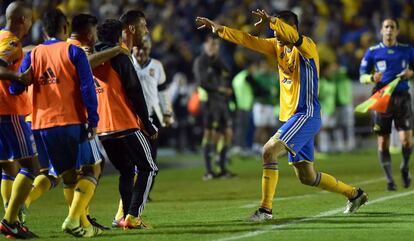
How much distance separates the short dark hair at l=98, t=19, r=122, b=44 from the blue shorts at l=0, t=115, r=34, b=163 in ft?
4.24

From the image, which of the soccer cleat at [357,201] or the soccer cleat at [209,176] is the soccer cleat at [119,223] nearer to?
the soccer cleat at [357,201]

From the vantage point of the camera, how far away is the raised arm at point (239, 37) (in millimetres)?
10516

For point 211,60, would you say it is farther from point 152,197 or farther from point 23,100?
point 23,100

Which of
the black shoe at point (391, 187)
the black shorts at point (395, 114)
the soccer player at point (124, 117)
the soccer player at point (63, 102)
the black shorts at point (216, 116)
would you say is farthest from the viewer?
Result: the black shorts at point (216, 116)

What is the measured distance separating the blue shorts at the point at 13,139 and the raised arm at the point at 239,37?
7.33ft

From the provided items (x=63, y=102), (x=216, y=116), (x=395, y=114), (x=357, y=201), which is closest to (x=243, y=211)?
(x=357, y=201)

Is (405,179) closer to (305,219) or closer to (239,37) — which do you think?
(305,219)

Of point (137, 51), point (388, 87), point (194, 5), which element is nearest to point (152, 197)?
point (137, 51)

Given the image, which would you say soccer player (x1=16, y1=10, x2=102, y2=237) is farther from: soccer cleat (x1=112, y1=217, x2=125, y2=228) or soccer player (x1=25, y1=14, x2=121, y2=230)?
soccer cleat (x1=112, y1=217, x2=125, y2=228)

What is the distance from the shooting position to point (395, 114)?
1495 cm

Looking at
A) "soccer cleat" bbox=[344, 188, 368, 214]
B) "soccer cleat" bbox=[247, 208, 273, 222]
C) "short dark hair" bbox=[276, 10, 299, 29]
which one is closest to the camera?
"short dark hair" bbox=[276, 10, 299, 29]

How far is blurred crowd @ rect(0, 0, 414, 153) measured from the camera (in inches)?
1145

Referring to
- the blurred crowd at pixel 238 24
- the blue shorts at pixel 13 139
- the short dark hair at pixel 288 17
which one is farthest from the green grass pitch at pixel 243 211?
the blurred crowd at pixel 238 24

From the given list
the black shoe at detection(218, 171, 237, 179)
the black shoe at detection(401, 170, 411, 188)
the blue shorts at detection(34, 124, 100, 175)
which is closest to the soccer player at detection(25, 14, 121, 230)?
the blue shorts at detection(34, 124, 100, 175)
